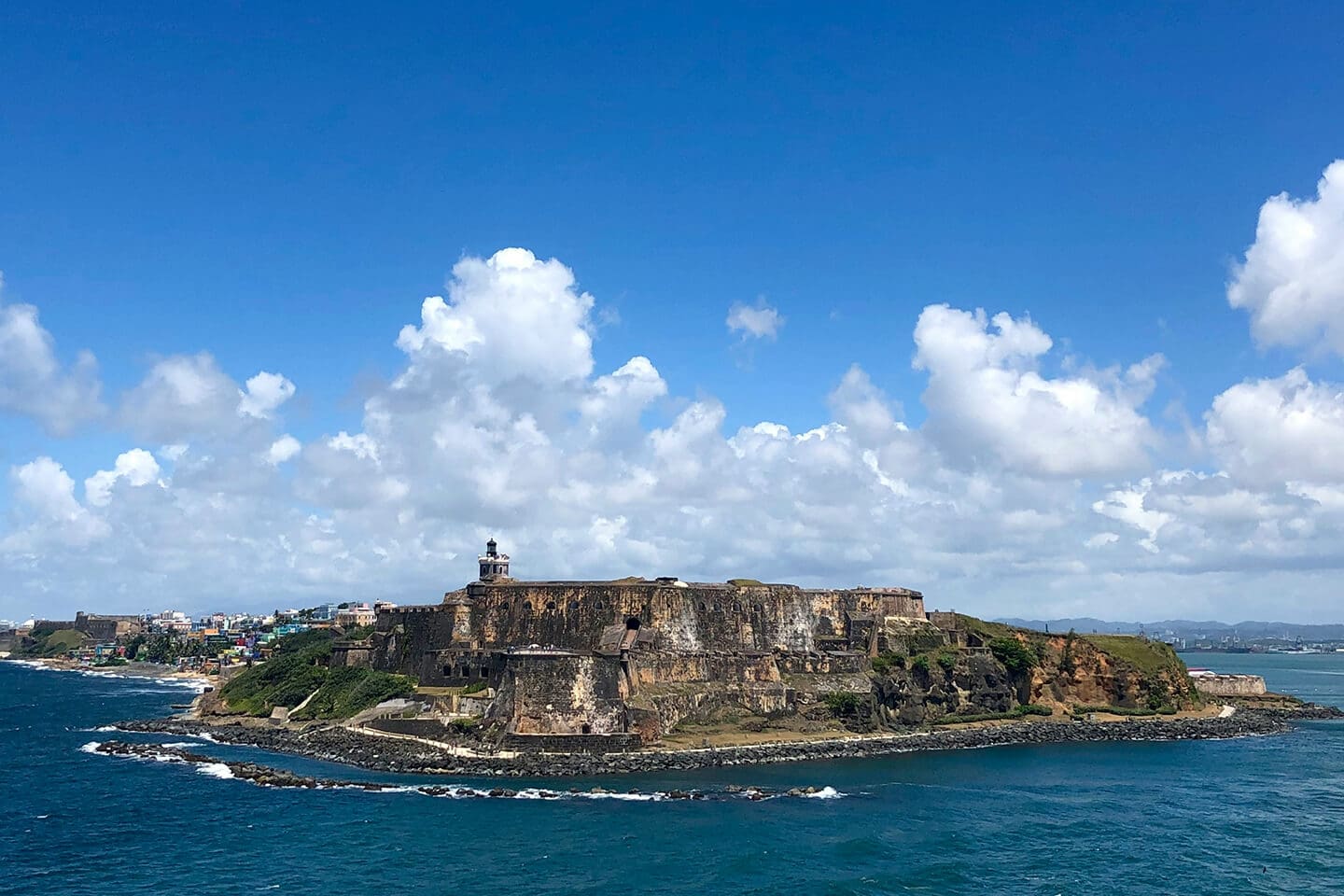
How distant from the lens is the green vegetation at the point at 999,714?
82.1 metres

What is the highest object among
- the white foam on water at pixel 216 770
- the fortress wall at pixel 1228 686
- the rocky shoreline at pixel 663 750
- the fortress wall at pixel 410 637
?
the fortress wall at pixel 410 637

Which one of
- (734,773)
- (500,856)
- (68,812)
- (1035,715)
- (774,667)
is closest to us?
(500,856)

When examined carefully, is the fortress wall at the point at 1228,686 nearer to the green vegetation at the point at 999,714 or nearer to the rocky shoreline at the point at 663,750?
the rocky shoreline at the point at 663,750

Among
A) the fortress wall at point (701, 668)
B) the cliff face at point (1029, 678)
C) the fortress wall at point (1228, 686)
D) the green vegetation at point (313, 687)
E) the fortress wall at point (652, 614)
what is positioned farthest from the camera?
the fortress wall at point (1228, 686)

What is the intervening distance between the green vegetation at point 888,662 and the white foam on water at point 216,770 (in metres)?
47.0

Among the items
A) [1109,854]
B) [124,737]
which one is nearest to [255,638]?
[124,737]

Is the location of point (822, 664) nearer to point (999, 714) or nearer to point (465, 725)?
point (999, 714)

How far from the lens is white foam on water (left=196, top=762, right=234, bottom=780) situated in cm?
6284

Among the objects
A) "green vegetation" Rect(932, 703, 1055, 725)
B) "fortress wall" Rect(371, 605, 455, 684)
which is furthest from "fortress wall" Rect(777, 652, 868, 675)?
"fortress wall" Rect(371, 605, 455, 684)

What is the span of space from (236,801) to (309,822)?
301 inches

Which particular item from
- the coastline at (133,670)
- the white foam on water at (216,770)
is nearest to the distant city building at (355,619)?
the coastline at (133,670)

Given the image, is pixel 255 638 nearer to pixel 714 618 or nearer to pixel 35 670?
pixel 35 670

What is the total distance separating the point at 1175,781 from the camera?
64062mm

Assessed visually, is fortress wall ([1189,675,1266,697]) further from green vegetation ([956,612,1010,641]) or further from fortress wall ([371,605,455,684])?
fortress wall ([371,605,455,684])
